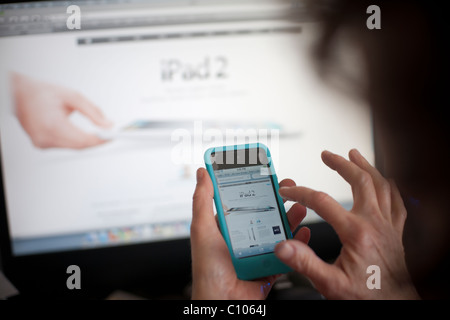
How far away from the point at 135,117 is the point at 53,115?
0.16 metres

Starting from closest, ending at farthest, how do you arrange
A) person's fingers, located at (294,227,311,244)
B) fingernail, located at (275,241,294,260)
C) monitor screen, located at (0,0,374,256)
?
fingernail, located at (275,241,294,260) < person's fingers, located at (294,227,311,244) < monitor screen, located at (0,0,374,256)

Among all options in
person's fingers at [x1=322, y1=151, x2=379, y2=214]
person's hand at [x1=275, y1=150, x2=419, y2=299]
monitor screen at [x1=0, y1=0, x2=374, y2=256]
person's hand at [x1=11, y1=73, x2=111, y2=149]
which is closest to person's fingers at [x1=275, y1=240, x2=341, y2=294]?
person's hand at [x1=275, y1=150, x2=419, y2=299]

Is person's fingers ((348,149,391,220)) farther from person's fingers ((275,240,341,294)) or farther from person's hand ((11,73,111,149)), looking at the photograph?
person's hand ((11,73,111,149))

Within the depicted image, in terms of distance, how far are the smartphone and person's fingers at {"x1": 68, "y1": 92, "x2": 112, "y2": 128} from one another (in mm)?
262

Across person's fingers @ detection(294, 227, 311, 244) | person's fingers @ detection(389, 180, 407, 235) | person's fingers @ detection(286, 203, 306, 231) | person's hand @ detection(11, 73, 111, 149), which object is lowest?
person's fingers @ detection(294, 227, 311, 244)

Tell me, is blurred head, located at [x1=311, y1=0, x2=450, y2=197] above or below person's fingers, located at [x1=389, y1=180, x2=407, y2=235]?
above

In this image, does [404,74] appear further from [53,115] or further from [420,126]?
[53,115]

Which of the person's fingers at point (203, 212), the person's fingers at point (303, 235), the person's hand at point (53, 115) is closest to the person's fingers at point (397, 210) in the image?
the person's fingers at point (303, 235)

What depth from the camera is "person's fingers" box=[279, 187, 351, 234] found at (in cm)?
38

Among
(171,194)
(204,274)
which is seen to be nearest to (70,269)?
(171,194)

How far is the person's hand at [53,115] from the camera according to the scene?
0.60 metres

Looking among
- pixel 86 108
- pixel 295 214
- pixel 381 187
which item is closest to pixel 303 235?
pixel 295 214
